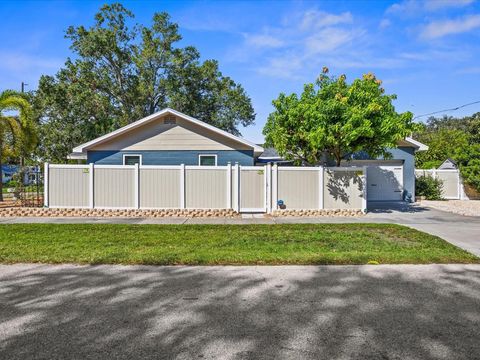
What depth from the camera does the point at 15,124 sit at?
17000 mm

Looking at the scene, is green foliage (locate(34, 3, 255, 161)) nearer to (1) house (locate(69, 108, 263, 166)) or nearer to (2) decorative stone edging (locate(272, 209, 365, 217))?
(1) house (locate(69, 108, 263, 166))

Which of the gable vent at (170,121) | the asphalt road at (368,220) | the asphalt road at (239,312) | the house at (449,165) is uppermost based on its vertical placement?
the gable vent at (170,121)

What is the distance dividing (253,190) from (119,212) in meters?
4.94

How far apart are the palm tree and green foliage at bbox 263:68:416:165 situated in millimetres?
11541

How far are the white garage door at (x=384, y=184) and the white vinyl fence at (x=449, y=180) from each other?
2.75 m

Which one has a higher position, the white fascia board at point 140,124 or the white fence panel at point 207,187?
the white fascia board at point 140,124

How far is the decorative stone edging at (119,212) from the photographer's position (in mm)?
13219

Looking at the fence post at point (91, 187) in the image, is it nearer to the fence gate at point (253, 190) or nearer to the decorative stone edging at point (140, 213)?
the decorative stone edging at point (140, 213)

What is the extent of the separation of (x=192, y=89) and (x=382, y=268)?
23.5m

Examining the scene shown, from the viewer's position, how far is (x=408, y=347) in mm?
3273

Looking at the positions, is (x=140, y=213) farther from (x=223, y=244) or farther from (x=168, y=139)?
(x=223, y=244)

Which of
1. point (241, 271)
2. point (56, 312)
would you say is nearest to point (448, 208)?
point (241, 271)

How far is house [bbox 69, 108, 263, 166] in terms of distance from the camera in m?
15.6

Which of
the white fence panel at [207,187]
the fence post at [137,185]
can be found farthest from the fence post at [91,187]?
the white fence panel at [207,187]
